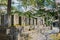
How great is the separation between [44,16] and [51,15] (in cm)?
25

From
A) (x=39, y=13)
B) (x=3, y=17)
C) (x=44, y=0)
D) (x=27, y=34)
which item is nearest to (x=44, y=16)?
(x=39, y=13)

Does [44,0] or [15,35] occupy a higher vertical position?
[44,0]

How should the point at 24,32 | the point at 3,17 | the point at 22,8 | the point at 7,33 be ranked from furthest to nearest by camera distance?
the point at 22,8
the point at 24,32
the point at 3,17
the point at 7,33

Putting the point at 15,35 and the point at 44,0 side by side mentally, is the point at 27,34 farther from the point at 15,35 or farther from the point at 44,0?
the point at 44,0

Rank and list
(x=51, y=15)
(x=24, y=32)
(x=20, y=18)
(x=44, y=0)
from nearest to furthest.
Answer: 1. (x=24, y=32)
2. (x=20, y=18)
3. (x=51, y=15)
4. (x=44, y=0)

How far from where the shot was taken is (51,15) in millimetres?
5152

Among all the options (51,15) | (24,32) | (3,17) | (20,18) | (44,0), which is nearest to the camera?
(3,17)

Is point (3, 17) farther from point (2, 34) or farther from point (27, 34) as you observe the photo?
point (27, 34)

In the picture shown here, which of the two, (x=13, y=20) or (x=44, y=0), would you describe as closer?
(x=13, y=20)

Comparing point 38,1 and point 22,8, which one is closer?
point 38,1

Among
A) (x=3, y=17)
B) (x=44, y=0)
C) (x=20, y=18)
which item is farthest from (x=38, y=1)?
(x=3, y=17)

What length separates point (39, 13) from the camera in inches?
205

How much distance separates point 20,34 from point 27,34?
0.86ft

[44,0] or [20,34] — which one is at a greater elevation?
[44,0]
